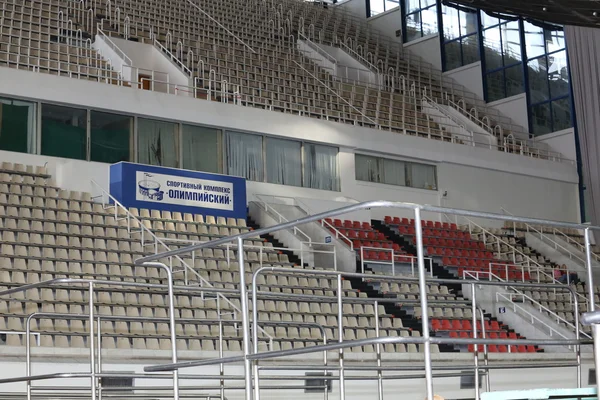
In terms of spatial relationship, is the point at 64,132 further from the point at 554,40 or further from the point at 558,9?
the point at 554,40

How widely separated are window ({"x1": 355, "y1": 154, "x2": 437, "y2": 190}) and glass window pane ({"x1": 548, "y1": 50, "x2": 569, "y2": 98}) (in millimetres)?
6853

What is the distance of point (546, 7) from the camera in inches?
582

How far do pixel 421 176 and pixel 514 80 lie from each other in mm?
7679

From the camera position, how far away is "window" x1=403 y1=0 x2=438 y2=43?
3284 centimetres

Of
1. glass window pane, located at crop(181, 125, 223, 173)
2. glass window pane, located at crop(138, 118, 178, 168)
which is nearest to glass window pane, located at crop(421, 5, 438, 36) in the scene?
glass window pane, located at crop(181, 125, 223, 173)

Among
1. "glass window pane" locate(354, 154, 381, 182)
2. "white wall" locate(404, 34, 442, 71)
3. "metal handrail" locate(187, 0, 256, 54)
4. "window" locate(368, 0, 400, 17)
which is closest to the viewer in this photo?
"glass window pane" locate(354, 154, 381, 182)

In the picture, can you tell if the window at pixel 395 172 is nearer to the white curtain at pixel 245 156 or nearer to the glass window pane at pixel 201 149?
the white curtain at pixel 245 156

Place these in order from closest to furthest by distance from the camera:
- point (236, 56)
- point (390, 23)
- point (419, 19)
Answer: point (236, 56), point (419, 19), point (390, 23)

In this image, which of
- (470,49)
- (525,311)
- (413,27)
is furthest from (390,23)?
(525,311)

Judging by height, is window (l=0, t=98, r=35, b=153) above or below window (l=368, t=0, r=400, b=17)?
below

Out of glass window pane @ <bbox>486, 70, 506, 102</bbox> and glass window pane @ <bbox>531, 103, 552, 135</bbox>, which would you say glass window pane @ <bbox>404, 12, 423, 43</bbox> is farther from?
glass window pane @ <bbox>531, 103, 552, 135</bbox>

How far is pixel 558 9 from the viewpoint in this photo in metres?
14.6

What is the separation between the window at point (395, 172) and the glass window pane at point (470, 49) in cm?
798

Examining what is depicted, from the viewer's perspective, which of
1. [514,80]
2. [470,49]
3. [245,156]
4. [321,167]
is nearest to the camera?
[245,156]
